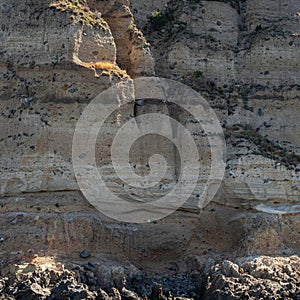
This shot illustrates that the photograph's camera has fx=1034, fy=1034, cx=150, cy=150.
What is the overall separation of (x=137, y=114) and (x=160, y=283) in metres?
6.85

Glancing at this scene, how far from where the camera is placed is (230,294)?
3139cm

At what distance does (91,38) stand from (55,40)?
133cm

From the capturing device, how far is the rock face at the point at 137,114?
3519cm

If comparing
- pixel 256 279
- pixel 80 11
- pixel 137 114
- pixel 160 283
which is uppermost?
pixel 80 11

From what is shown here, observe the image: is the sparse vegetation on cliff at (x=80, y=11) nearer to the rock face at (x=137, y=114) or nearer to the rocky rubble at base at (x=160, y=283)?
the rock face at (x=137, y=114)

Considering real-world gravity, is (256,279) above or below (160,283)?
above

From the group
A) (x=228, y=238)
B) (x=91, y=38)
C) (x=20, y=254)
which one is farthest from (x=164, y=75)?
(x=20, y=254)

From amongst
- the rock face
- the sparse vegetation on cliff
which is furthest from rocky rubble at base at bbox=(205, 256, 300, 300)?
the sparse vegetation on cliff

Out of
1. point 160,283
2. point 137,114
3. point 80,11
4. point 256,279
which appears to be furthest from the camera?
point 80,11

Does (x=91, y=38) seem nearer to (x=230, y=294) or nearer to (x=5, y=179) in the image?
(x=5, y=179)

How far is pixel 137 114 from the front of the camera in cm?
3769

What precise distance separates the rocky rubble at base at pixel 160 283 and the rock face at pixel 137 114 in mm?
756

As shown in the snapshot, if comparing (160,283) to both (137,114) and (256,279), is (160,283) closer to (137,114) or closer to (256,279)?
(256,279)

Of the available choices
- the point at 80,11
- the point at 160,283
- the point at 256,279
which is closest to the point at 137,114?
the point at 80,11
